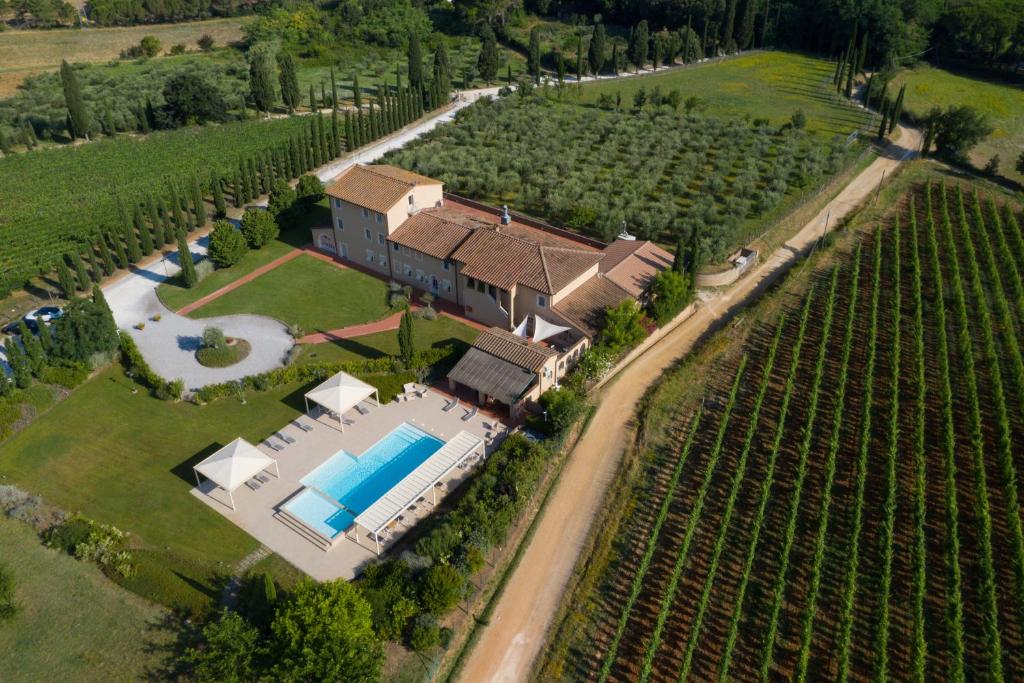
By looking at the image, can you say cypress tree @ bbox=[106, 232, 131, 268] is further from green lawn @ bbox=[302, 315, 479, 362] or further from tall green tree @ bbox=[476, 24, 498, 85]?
tall green tree @ bbox=[476, 24, 498, 85]

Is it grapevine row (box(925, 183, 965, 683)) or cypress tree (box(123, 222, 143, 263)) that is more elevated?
cypress tree (box(123, 222, 143, 263))

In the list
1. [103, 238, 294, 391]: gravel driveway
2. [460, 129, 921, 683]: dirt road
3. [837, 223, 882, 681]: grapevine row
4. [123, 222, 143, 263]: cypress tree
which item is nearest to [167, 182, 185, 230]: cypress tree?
[123, 222, 143, 263]: cypress tree

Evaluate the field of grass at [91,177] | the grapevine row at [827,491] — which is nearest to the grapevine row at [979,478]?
the grapevine row at [827,491]

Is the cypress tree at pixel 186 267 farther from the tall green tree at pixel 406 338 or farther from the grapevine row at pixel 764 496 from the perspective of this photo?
the grapevine row at pixel 764 496

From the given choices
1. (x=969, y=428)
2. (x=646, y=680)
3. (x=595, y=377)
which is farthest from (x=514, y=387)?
(x=969, y=428)

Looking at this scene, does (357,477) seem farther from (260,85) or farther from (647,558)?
(260,85)

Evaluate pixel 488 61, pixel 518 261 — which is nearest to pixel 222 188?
pixel 518 261
